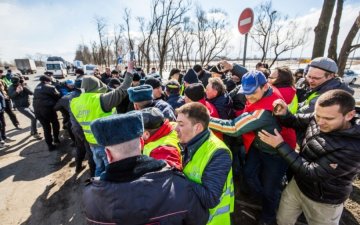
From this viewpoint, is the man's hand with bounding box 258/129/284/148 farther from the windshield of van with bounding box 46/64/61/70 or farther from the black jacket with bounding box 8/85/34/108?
the windshield of van with bounding box 46/64/61/70

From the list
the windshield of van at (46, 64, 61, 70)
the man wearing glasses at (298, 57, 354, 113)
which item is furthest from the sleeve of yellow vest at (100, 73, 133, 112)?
the windshield of van at (46, 64, 61, 70)

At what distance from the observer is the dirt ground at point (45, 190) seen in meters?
3.13

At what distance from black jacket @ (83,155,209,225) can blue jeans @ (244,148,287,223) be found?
5.43ft

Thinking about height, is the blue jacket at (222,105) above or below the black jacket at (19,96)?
above

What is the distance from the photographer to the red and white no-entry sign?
14.8 ft

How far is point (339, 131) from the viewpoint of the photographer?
170 centimetres

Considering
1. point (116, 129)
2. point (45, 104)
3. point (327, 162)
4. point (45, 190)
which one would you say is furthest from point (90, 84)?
point (327, 162)

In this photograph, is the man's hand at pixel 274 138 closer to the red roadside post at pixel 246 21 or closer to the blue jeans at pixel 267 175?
the blue jeans at pixel 267 175

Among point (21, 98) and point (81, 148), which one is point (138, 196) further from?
point (21, 98)

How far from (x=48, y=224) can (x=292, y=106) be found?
4099 millimetres

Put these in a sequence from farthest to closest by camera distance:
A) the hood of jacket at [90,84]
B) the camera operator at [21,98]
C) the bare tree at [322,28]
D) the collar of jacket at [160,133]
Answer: the camera operator at [21,98], the bare tree at [322,28], the hood of jacket at [90,84], the collar of jacket at [160,133]

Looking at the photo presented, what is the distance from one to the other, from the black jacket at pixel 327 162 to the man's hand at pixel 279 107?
30 centimetres

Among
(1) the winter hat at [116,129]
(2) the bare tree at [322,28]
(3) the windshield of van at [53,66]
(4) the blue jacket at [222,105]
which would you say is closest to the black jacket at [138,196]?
(1) the winter hat at [116,129]

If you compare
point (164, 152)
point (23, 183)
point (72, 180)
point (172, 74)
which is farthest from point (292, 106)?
point (23, 183)
